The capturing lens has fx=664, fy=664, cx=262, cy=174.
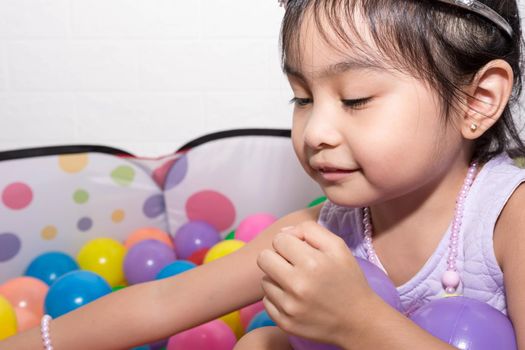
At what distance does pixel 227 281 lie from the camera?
896 millimetres

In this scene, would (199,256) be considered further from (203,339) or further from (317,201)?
(203,339)

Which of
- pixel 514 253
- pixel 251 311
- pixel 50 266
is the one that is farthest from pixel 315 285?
pixel 50 266

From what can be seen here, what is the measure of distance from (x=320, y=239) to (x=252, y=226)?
0.74 metres

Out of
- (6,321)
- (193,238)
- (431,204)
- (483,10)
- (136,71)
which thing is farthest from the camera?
(136,71)

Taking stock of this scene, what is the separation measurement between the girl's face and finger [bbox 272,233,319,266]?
A: 0.12m

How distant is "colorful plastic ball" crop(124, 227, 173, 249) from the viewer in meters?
1.47

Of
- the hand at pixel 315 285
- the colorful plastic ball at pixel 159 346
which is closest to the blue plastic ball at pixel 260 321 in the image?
the colorful plastic ball at pixel 159 346

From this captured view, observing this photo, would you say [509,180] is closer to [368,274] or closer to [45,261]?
[368,274]

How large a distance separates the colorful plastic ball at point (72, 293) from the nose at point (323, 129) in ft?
2.01

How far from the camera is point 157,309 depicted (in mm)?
893

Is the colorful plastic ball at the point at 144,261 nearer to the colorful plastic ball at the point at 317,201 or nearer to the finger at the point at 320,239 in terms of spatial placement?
the colorful plastic ball at the point at 317,201

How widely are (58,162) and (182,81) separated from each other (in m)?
0.45

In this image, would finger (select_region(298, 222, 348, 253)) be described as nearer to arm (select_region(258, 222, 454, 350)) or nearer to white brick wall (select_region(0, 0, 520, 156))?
arm (select_region(258, 222, 454, 350))

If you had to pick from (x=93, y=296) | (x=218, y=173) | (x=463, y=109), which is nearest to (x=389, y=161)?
(x=463, y=109)
